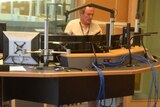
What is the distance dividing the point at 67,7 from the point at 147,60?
1787mm

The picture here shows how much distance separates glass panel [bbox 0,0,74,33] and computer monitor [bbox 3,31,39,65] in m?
1.68

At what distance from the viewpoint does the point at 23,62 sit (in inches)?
87.7

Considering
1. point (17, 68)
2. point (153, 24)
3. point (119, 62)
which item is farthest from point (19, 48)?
point (153, 24)

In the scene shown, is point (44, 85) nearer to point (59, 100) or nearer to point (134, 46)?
point (59, 100)

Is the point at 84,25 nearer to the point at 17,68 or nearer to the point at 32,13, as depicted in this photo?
the point at 32,13

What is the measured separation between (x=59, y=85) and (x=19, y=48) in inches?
15.9

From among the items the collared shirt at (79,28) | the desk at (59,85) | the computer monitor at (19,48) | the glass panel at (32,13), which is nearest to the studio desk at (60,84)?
the desk at (59,85)

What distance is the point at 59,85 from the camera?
6.82 feet

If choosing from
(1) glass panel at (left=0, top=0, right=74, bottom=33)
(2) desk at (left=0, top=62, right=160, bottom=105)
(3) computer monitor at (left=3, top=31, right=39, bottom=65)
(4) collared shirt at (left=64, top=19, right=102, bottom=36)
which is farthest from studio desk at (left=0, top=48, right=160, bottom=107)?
(1) glass panel at (left=0, top=0, right=74, bottom=33)

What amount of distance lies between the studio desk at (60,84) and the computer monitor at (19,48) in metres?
0.12

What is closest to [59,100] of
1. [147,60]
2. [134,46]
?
[147,60]

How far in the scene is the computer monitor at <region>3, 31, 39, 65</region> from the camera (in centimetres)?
220

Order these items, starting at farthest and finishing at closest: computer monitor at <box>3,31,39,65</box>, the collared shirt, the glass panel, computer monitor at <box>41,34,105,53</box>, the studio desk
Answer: the glass panel < the collared shirt < computer monitor at <box>41,34,105,53</box> < computer monitor at <box>3,31,39,65</box> < the studio desk

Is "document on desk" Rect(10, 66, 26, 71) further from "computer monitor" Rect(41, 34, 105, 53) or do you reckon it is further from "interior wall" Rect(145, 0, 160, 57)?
"interior wall" Rect(145, 0, 160, 57)
